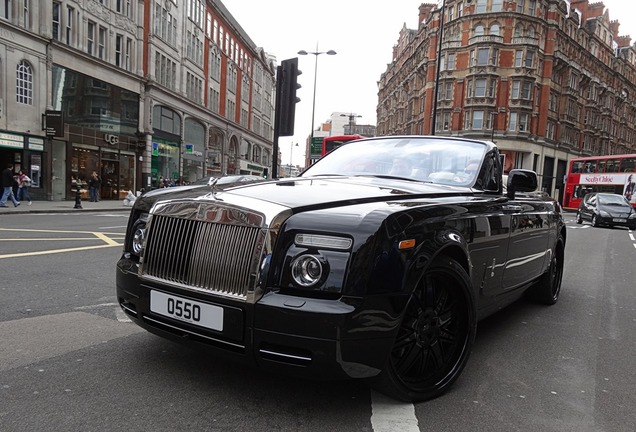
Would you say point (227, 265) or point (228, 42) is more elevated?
point (228, 42)

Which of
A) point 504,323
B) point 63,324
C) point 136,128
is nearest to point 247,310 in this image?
point 63,324

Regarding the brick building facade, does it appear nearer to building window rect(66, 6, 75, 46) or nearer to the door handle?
building window rect(66, 6, 75, 46)

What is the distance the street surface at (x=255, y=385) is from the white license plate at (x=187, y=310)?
0.44 meters

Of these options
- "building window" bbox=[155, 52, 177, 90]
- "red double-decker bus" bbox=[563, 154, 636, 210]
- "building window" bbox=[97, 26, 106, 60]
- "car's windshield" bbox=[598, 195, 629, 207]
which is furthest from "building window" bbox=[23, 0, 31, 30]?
"red double-decker bus" bbox=[563, 154, 636, 210]

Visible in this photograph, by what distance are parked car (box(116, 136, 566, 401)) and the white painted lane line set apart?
0.07 m

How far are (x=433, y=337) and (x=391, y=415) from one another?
1.78ft

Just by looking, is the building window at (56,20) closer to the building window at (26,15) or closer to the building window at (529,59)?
the building window at (26,15)

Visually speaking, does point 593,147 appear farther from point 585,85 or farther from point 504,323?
point 504,323

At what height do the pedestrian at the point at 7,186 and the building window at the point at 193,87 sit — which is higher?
the building window at the point at 193,87

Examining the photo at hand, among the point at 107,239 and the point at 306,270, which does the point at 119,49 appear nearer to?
the point at 107,239

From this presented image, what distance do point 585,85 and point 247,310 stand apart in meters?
71.9

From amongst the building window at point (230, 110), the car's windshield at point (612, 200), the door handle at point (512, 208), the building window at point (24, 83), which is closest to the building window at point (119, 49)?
the building window at point (24, 83)

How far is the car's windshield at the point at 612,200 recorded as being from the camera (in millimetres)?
22031

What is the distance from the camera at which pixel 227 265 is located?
241 centimetres
